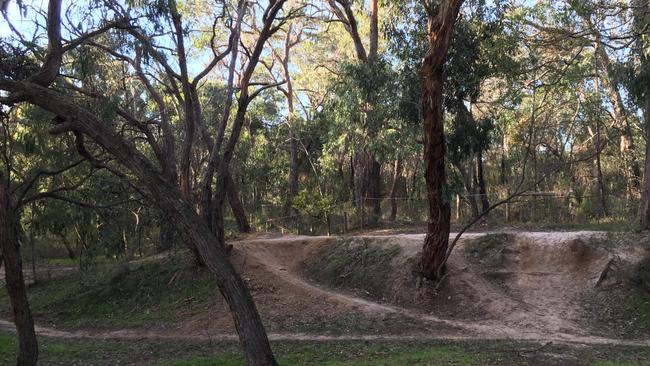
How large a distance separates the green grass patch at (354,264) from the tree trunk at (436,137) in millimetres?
1698

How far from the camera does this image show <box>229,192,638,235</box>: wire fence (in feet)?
65.5

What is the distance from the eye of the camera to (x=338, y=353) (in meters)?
10.6

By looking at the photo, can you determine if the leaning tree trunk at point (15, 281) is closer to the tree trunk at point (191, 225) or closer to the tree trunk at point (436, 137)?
the tree trunk at point (191, 225)

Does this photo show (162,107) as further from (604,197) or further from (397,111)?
(604,197)

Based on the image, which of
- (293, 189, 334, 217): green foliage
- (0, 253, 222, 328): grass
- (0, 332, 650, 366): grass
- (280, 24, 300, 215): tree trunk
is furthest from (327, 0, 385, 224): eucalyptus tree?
(0, 332, 650, 366): grass

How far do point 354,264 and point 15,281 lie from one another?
9.57 metres

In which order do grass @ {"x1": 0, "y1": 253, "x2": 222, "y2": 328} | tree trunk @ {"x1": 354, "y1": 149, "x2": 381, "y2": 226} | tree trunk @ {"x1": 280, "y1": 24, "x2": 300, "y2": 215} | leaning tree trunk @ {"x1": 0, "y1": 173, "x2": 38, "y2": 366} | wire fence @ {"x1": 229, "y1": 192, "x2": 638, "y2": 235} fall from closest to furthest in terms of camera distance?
leaning tree trunk @ {"x1": 0, "y1": 173, "x2": 38, "y2": 366} < grass @ {"x1": 0, "y1": 253, "x2": 222, "y2": 328} < wire fence @ {"x1": 229, "y1": 192, "x2": 638, "y2": 235} < tree trunk @ {"x1": 354, "y1": 149, "x2": 381, "y2": 226} < tree trunk @ {"x1": 280, "y1": 24, "x2": 300, "y2": 215}

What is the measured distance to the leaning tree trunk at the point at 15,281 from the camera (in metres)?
9.13

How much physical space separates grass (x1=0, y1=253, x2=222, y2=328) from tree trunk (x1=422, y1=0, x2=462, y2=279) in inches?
243

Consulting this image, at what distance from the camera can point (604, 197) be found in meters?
21.0

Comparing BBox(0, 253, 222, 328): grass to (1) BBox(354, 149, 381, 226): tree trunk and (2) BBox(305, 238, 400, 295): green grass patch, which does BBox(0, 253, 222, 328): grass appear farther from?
(1) BBox(354, 149, 381, 226): tree trunk

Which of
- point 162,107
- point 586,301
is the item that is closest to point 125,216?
point 162,107

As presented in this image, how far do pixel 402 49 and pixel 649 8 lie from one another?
556 cm

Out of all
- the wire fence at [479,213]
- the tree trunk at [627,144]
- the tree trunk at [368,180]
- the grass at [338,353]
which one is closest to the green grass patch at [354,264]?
the wire fence at [479,213]
